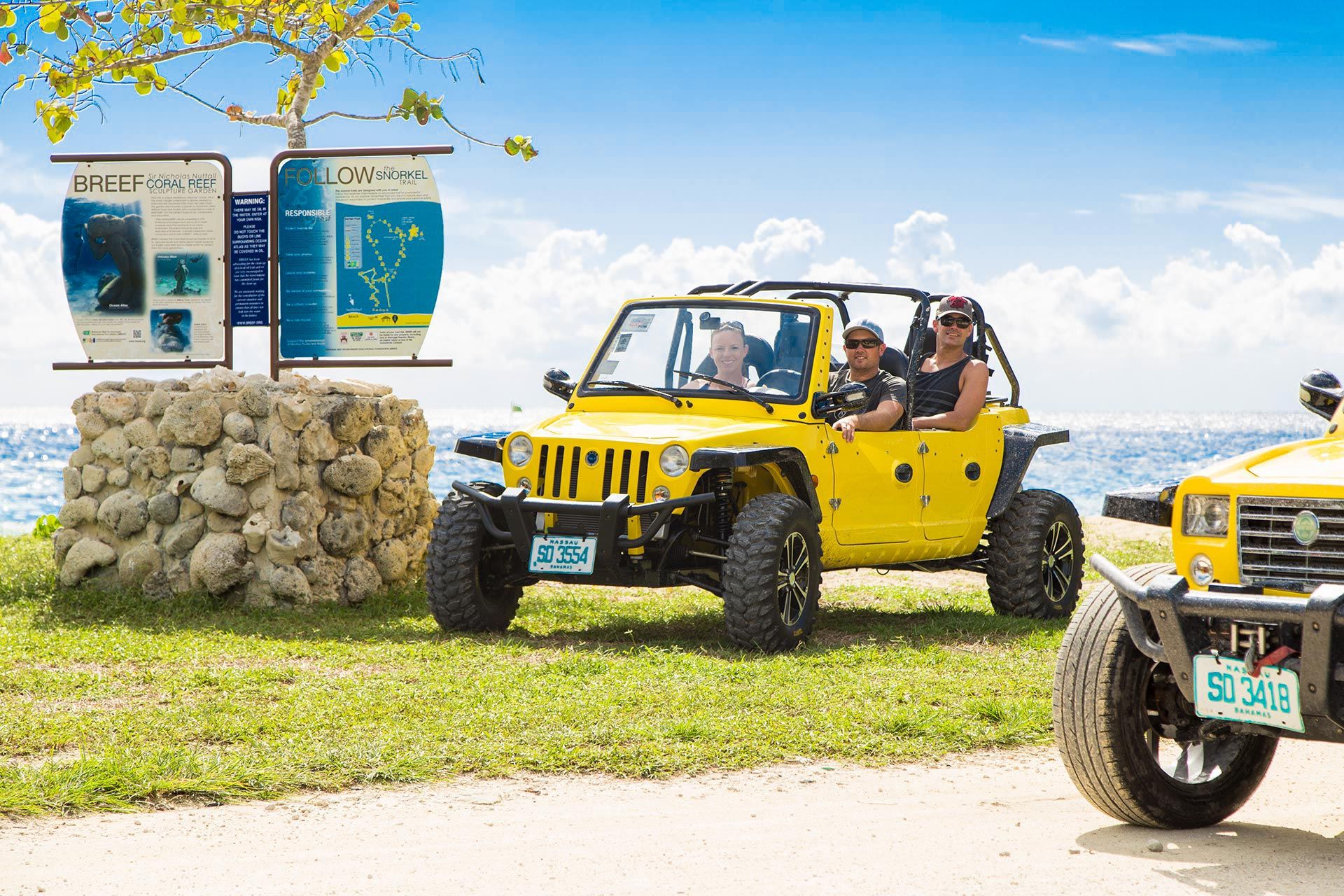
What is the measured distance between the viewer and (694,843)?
4965 mm

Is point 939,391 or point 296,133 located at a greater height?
point 296,133

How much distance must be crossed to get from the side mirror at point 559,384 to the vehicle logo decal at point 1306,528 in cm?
598

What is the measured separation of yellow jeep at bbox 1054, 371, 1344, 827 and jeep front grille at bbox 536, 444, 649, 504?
11.7 ft

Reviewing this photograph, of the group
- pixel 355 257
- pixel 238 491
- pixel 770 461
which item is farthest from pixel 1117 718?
pixel 355 257

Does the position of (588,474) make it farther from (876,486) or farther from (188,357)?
(188,357)

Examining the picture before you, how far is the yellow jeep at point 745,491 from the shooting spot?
332 inches

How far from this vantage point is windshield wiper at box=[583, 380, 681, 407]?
9375mm

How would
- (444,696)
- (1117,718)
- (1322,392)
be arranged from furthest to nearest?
1. (444,696)
2. (1322,392)
3. (1117,718)

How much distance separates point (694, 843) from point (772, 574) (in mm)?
3389

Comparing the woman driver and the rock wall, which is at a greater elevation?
the woman driver

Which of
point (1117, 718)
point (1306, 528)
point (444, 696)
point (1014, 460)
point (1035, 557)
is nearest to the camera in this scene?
point (1306, 528)

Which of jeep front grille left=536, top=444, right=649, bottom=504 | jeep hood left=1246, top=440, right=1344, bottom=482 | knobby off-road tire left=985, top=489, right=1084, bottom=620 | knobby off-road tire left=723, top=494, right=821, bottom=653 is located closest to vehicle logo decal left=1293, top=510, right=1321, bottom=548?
jeep hood left=1246, top=440, right=1344, bottom=482

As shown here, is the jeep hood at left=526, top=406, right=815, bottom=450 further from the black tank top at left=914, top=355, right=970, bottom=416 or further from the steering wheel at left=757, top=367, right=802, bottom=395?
the black tank top at left=914, top=355, right=970, bottom=416

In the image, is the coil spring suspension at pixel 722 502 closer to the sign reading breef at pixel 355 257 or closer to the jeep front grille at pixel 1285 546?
the sign reading breef at pixel 355 257
